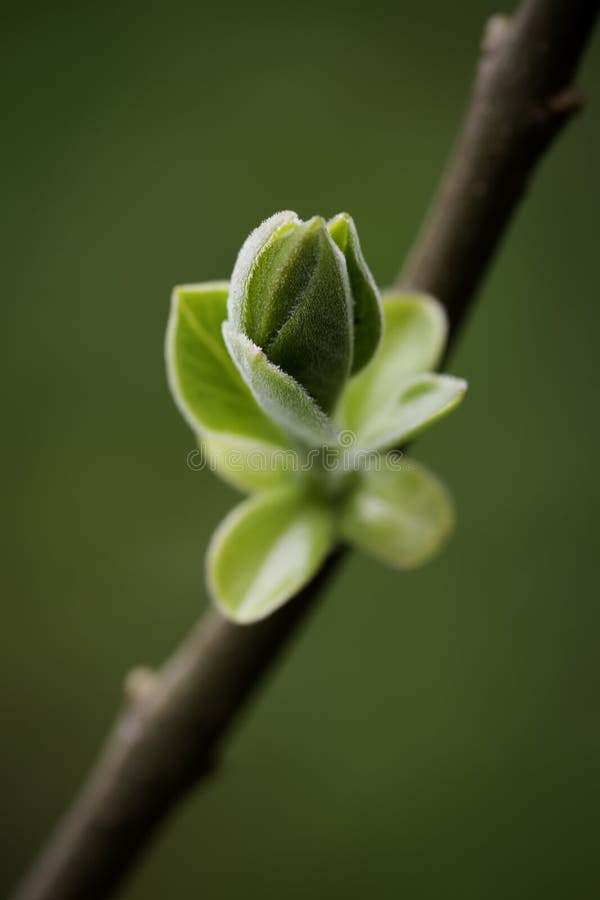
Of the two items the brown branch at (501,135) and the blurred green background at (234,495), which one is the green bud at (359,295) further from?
the blurred green background at (234,495)

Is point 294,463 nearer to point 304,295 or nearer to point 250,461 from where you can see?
point 250,461

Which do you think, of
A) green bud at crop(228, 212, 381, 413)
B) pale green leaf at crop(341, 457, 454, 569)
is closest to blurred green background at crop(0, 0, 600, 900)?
pale green leaf at crop(341, 457, 454, 569)

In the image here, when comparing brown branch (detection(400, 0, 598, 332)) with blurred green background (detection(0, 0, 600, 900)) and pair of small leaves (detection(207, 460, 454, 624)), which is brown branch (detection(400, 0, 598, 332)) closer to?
pair of small leaves (detection(207, 460, 454, 624))

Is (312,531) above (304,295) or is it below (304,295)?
below

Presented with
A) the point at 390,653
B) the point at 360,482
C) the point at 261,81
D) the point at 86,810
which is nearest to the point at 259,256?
the point at 360,482

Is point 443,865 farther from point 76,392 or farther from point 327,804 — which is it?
point 76,392

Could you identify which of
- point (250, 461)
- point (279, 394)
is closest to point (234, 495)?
point (250, 461)

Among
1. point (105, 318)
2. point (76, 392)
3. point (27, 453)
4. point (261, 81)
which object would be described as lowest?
point (27, 453)
